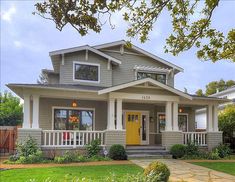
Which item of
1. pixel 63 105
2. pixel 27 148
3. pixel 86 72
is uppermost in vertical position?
pixel 86 72

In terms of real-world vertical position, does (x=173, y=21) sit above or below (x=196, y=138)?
above

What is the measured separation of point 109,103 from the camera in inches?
619

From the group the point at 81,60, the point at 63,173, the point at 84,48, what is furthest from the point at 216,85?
the point at 63,173

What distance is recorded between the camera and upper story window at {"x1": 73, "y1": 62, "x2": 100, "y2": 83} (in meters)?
18.1

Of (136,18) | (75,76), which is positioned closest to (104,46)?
(75,76)

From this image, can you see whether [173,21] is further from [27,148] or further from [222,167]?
[27,148]

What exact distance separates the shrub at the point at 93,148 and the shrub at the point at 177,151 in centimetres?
379

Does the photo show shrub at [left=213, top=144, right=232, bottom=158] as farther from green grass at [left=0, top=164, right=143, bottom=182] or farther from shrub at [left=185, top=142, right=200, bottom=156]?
green grass at [left=0, top=164, right=143, bottom=182]

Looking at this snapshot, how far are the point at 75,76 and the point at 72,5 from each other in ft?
39.8

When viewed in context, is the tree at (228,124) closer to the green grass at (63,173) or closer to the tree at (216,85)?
the green grass at (63,173)

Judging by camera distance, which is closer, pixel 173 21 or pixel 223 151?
pixel 173 21

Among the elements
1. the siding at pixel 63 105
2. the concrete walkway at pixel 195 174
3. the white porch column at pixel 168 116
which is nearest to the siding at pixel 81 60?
the siding at pixel 63 105

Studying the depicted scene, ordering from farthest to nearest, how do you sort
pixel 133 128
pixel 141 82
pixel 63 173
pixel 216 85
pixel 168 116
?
pixel 216 85 → pixel 133 128 → pixel 168 116 → pixel 141 82 → pixel 63 173

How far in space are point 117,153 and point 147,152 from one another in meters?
2.12
